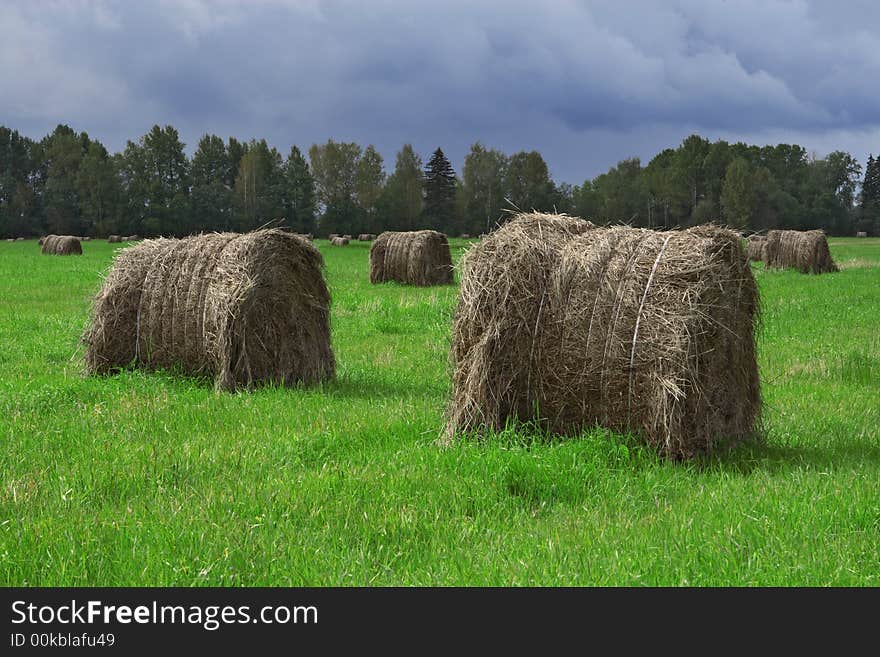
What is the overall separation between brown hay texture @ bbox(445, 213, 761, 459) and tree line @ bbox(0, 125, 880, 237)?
90.5 m

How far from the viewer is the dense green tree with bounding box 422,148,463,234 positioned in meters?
115

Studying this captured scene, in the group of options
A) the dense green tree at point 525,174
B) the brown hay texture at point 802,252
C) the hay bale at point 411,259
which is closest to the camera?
the hay bale at point 411,259

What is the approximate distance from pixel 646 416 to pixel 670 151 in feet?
493

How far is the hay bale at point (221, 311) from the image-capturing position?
1116 centimetres

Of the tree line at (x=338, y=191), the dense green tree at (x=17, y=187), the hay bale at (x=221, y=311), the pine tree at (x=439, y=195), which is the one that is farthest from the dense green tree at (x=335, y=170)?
the hay bale at (x=221, y=311)

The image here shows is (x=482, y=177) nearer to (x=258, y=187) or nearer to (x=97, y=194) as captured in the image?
(x=258, y=187)

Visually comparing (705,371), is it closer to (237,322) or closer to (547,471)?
(547,471)

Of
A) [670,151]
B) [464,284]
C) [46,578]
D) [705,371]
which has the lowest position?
[46,578]

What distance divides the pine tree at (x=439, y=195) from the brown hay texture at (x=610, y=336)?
348 ft

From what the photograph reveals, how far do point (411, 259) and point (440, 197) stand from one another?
3426 inches

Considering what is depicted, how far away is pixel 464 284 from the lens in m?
8.45

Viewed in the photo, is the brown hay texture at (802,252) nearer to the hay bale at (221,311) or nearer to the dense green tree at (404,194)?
the hay bale at (221,311)

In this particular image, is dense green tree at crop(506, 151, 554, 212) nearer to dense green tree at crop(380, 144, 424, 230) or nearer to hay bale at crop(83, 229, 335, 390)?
dense green tree at crop(380, 144, 424, 230)
